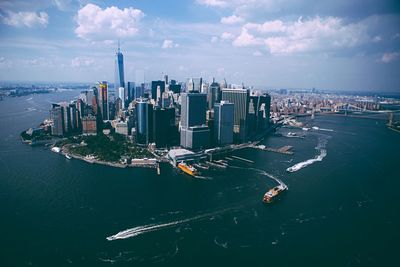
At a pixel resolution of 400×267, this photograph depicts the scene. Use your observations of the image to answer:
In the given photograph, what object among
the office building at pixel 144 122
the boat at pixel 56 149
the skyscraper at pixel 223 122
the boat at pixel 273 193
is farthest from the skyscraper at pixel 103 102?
the boat at pixel 273 193

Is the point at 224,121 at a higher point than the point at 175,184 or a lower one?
higher

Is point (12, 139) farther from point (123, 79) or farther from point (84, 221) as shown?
point (123, 79)

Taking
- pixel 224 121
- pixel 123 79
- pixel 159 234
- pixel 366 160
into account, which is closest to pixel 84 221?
pixel 159 234

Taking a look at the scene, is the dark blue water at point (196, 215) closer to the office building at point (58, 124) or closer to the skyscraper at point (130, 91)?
the office building at point (58, 124)

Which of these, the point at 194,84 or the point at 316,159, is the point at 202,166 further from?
the point at 194,84

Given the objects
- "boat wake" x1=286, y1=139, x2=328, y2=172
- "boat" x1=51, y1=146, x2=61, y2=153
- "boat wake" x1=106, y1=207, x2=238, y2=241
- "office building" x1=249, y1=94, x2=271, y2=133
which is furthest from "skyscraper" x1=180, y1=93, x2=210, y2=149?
"boat wake" x1=106, y1=207, x2=238, y2=241

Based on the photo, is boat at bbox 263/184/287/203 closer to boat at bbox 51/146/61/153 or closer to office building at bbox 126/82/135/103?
boat at bbox 51/146/61/153
